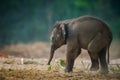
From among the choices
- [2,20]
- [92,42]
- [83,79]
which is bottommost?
[83,79]

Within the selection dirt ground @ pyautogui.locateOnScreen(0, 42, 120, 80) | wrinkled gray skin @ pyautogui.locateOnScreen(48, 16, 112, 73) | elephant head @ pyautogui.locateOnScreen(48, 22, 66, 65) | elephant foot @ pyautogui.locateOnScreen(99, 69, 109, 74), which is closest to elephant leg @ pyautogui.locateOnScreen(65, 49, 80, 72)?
wrinkled gray skin @ pyautogui.locateOnScreen(48, 16, 112, 73)

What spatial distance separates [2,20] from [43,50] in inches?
175

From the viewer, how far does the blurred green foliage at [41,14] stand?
83.2ft

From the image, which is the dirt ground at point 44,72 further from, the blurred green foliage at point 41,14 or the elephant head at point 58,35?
the blurred green foliage at point 41,14

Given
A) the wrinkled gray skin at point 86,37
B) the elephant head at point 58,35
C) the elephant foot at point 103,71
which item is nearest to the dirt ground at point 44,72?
the elephant foot at point 103,71

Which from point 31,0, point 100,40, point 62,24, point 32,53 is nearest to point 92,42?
point 100,40

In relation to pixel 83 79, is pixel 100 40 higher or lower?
higher

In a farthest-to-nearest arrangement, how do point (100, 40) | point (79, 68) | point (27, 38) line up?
point (27, 38)
point (79, 68)
point (100, 40)

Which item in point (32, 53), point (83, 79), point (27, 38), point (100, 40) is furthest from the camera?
point (27, 38)

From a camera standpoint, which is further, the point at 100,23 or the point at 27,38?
the point at 27,38

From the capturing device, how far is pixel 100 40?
1008 cm

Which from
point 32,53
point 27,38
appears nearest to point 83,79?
point 32,53

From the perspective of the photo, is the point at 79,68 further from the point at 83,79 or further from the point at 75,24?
the point at 83,79

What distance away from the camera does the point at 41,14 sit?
87.7ft
